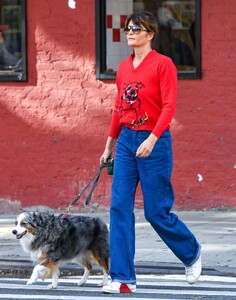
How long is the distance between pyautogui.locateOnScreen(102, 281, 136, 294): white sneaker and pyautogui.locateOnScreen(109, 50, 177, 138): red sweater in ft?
4.02

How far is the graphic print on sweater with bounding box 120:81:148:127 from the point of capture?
27.0ft

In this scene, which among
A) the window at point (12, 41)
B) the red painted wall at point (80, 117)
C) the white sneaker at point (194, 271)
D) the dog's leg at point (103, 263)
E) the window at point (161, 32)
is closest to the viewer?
the white sneaker at point (194, 271)

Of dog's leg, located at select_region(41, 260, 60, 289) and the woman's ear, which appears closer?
the woman's ear

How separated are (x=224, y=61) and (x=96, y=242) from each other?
15.2 ft

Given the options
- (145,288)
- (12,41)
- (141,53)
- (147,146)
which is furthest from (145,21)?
(12,41)

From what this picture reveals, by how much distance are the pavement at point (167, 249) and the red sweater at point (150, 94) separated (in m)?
2.03

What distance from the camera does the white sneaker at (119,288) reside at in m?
8.34

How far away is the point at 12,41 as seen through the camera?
13602 mm

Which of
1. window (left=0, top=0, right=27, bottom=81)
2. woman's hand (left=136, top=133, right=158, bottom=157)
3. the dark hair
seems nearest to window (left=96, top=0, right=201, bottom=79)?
window (left=0, top=0, right=27, bottom=81)

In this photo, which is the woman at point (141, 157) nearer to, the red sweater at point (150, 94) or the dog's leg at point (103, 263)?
the red sweater at point (150, 94)

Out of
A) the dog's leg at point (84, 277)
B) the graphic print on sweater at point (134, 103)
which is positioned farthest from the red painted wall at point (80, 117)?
the graphic print on sweater at point (134, 103)

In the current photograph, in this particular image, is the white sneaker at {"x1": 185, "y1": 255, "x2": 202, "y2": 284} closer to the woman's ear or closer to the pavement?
the pavement

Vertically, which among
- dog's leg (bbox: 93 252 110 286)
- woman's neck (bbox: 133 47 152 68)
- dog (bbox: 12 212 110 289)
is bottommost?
dog's leg (bbox: 93 252 110 286)

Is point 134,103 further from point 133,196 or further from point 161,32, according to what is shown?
point 161,32
